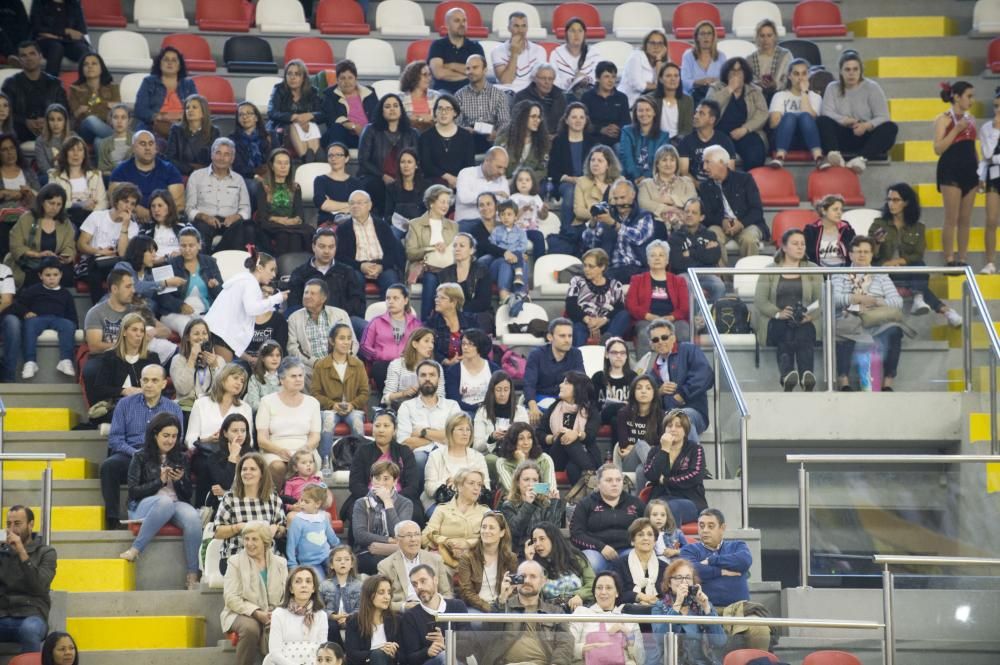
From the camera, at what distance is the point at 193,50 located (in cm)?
1700

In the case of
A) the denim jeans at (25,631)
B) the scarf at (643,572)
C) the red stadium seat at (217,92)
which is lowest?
the denim jeans at (25,631)

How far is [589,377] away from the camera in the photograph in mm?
12586

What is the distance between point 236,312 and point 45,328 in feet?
4.66

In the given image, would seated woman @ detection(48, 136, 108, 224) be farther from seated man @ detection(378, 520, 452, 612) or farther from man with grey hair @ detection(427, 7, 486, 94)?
seated man @ detection(378, 520, 452, 612)

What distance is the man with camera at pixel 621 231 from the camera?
13860 millimetres

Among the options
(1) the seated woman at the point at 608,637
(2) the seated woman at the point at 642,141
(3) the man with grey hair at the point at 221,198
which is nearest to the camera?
(1) the seated woman at the point at 608,637

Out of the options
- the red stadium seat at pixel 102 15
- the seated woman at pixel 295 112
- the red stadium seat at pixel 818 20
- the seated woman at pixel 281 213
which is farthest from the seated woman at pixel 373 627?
the red stadium seat at pixel 818 20

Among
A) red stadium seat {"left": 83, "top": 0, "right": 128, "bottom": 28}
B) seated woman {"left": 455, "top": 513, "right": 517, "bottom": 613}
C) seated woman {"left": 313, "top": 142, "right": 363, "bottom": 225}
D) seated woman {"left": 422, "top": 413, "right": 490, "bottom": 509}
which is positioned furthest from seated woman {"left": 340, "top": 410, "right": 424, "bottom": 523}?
red stadium seat {"left": 83, "top": 0, "right": 128, "bottom": 28}

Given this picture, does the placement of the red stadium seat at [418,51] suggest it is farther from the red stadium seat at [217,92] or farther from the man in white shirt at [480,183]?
the man in white shirt at [480,183]

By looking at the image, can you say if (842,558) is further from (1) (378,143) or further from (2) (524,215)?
(1) (378,143)

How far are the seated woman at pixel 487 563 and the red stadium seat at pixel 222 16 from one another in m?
7.94

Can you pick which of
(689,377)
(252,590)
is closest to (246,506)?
(252,590)

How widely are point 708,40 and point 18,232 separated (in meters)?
6.28

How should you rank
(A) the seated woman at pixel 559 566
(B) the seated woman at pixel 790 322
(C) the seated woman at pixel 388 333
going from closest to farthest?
(A) the seated woman at pixel 559 566
(B) the seated woman at pixel 790 322
(C) the seated woman at pixel 388 333
